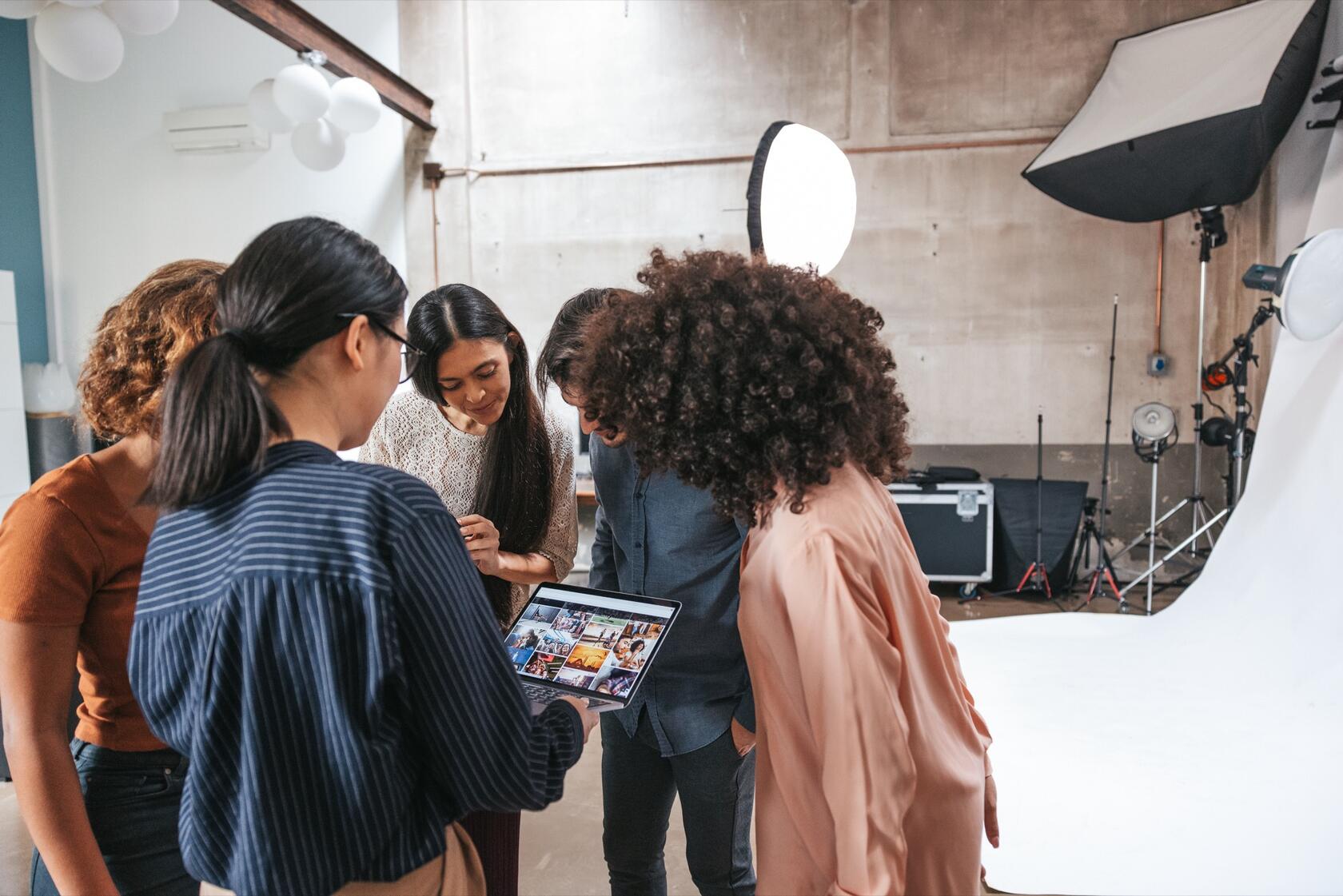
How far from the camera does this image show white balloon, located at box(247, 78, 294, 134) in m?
4.74

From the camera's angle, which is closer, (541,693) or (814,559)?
(814,559)

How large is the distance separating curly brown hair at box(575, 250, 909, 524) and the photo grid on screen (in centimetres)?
26

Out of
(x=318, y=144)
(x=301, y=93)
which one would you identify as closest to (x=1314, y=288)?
(x=301, y=93)

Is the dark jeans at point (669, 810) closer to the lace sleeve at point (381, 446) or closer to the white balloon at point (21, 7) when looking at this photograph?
the lace sleeve at point (381, 446)

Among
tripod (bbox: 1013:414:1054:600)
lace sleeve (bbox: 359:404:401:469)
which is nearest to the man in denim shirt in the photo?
lace sleeve (bbox: 359:404:401:469)

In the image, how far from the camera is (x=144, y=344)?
1.03 meters

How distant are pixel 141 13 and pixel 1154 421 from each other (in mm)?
5523

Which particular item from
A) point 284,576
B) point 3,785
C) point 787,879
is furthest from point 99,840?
point 3,785

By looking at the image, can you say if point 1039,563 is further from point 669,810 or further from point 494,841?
point 494,841

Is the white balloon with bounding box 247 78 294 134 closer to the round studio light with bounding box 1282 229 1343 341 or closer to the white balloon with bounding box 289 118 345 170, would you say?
the white balloon with bounding box 289 118 345 170

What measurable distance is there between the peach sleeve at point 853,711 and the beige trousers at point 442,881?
41cm

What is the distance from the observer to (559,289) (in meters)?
6.13

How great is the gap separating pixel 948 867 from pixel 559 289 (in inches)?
216

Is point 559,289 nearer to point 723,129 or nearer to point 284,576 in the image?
point 723,129
